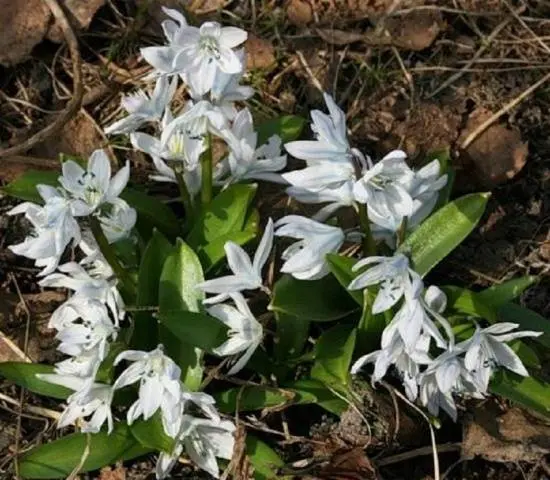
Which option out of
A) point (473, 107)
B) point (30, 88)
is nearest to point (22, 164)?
point (30, 88)

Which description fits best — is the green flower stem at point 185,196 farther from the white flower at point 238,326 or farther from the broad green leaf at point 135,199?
the white flower at point 238,326

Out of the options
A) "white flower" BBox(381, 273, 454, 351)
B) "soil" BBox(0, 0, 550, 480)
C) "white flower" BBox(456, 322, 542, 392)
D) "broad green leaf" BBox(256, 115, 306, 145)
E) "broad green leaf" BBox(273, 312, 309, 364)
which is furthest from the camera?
"broad green leaf" BBox(256, 115, 306, 145)

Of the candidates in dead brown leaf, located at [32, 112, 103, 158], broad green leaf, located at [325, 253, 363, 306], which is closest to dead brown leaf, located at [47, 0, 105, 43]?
dead brown leaf, located at [32, 112, 103, 158]

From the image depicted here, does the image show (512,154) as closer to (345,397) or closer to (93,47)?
(345,397)

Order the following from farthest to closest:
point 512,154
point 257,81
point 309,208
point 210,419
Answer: point 257,81 < point 512,154 < point 309,208 < point 210,419


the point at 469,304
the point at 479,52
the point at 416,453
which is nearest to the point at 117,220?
the point at 469,304

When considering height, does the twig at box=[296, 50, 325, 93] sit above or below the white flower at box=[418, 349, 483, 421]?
above

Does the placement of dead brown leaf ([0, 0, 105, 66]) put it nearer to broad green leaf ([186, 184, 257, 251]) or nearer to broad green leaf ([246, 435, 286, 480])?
broad green leaf ([186, 184, 257, 251])
